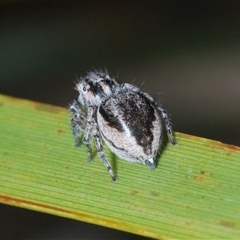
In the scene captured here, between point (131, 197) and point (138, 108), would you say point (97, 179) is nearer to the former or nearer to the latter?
point (131, 197)

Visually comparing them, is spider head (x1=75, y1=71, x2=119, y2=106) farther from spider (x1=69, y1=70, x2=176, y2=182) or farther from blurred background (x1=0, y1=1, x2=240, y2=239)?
blurred background (x1=0, y1=1, x2=240, y2=239)

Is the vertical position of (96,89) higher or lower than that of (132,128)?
higher

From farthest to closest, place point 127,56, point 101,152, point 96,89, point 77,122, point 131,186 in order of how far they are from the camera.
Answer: point 127,56
point 96,89
point 77,122
point 101,152
point 131,186

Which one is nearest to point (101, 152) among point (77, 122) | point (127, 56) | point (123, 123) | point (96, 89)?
point (123, 123)

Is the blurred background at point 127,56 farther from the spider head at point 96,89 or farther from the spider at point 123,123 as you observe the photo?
the spider at point 123,123

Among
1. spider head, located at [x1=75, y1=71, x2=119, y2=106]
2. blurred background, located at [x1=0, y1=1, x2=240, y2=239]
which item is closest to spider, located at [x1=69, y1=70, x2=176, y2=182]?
spider head, located at [x1=75, y1=71, x2=119, y2=106]

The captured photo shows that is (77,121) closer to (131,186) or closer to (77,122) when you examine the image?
(77,122)

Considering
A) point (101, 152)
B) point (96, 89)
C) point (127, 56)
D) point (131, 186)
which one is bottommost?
point (131, 186)

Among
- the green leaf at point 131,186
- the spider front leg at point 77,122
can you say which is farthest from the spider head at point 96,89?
the green leaf at point 131,186
